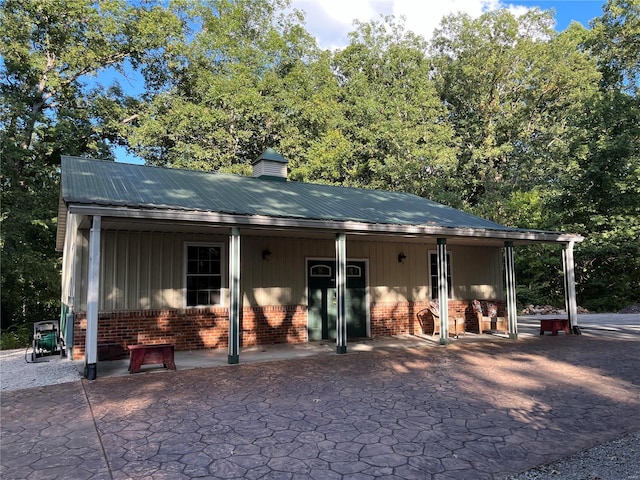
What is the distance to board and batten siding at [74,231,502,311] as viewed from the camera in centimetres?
866

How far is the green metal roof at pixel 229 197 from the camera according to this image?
7.82m

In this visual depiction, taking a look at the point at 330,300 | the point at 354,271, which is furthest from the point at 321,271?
the point at 354,271

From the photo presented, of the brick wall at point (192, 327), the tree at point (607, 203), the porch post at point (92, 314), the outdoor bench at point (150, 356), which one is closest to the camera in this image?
the porch post at point (92, 314)

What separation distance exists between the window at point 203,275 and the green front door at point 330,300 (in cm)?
221

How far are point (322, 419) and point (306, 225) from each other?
407 cm

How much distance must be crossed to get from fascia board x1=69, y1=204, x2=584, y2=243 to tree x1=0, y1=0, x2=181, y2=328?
1032 centimetres

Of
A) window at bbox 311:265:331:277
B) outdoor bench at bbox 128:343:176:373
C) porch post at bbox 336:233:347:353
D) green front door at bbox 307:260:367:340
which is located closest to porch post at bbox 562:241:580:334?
green front door at bbox 307:260:367:340

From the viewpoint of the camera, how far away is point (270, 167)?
1273cm

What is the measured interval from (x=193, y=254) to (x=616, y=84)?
87.8 ft

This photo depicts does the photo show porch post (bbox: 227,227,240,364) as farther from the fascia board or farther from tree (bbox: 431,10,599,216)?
tree (bbox: 431,10,599,216)

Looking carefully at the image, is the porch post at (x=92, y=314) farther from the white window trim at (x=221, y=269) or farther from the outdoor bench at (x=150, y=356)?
the white window trim at (x=221, y=269)

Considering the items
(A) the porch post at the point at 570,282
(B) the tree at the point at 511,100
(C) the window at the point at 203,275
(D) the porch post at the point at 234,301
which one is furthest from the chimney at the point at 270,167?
(B) the tree at the point at 511,100

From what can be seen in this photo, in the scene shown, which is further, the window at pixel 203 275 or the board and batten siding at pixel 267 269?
the window at pixel 203 275

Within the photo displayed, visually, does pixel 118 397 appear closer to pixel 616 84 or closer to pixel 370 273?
pixel 370 273
